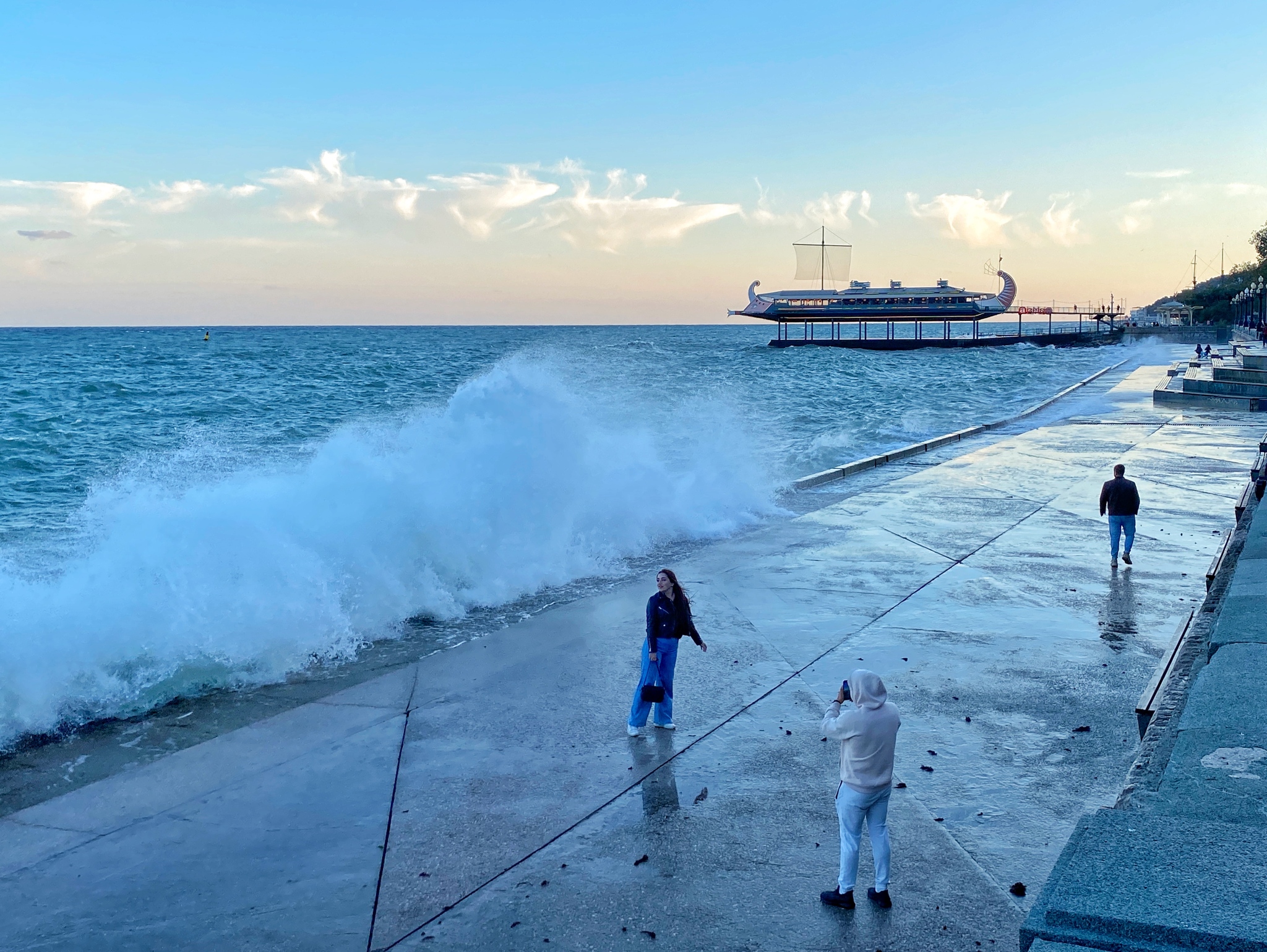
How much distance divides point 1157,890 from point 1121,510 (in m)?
9.11

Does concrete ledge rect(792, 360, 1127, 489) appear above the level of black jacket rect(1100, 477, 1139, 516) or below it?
below

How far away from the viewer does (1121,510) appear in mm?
11766

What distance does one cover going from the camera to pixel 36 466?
27.6m

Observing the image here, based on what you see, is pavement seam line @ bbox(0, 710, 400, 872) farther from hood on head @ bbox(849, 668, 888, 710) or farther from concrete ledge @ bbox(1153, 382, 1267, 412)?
concrete ledge @ bbox(1153, 382, 1267, 412)

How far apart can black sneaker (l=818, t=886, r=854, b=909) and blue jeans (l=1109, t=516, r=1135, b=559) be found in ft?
26.9

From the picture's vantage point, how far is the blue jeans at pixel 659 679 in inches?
287

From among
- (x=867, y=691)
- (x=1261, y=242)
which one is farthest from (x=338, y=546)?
(x=1261, y=242)

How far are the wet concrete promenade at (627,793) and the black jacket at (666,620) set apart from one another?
710 millimetres

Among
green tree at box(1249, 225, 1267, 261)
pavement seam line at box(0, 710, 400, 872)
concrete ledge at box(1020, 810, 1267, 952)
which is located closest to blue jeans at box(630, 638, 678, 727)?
pavement seam line at box(0, 710, 400, 872)

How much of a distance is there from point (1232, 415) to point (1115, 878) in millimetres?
31401

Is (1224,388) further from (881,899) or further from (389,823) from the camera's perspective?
(389,823)

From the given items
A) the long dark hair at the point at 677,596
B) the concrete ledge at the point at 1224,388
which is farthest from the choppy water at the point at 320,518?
the concrete ledge at the point at 1224,388

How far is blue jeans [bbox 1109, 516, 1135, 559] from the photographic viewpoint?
11781mm

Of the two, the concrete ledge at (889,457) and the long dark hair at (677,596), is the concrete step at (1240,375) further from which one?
the long dark hair at (677,596)
